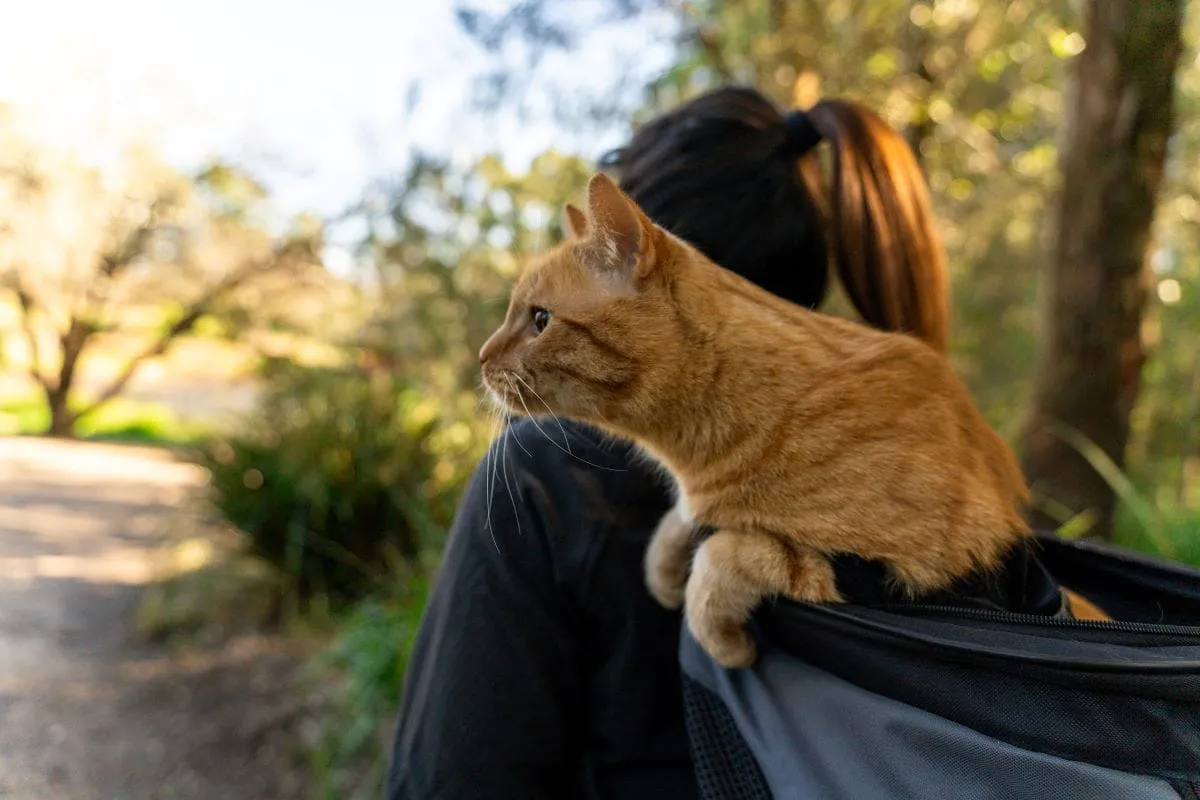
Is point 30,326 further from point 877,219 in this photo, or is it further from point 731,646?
point 731,646

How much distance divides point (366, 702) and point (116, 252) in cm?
589

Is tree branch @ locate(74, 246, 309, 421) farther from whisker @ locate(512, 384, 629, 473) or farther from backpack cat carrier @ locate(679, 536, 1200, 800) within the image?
backpack cat carrier @ locate(679, 536, 1200, 800)

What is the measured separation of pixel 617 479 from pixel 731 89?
779 millimetres

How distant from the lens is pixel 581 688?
4.13 ft

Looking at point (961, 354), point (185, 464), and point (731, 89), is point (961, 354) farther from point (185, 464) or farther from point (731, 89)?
point (185, 464)

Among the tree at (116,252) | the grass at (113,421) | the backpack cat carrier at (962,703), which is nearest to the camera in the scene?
the backpack cat carrier at (962,703)

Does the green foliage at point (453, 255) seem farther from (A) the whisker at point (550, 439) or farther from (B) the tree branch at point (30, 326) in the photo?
(B) the tree branch at point (30, 326)

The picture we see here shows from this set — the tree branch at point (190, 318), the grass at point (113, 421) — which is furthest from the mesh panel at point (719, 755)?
the grass at point (113, 421)

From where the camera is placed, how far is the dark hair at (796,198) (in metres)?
1.38

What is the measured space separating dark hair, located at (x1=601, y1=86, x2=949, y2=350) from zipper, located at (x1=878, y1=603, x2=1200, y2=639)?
71 centimetres

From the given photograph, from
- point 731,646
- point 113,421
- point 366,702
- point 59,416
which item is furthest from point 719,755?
point 113,421

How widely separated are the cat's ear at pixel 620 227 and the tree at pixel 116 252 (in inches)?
233

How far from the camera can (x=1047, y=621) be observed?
86 cm

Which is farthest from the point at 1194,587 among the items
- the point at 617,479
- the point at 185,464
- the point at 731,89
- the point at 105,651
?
the point at 185,464
